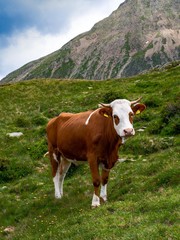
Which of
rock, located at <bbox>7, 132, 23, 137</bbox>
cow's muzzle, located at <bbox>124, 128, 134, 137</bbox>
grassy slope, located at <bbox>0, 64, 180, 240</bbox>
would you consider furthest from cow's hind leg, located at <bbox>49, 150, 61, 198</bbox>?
rock, located at <bbox>7, 132, 23, 137</bbox>

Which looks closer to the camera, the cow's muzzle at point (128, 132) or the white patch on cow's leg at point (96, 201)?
the cow's muzzle at point (128, 132)

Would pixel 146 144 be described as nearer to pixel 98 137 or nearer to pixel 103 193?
pixel 103 193

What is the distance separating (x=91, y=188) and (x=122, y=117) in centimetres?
607

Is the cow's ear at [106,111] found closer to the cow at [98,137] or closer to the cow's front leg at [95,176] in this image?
the cow at [98,137]

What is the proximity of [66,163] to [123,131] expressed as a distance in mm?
5817

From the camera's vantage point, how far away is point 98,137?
639 inches

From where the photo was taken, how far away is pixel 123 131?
14617mm

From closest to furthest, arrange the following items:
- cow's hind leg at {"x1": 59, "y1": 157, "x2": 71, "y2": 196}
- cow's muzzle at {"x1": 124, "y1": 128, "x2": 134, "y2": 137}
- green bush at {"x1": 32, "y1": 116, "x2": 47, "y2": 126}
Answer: cow's muzzle at {"x1": 124, "y1": 128, "x2": 134, "y2": 137}
cow's hind leg at {"x1": 59, "y1": 157, "x2": 71, "y2": 196}
green bush at {"x1": 32, "y1": 116, "x2": 47, "y2": 126}

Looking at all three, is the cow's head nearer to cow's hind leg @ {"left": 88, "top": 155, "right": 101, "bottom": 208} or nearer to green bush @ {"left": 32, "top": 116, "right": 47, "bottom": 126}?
cow's hind leg @ {"left": 88, "top": 155, "right": 101, "bottom": 208}

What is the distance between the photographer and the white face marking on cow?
1456 centimetres

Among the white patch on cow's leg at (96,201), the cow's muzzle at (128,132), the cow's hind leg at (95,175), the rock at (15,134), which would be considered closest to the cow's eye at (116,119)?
the cow's muzzle at (128,132)

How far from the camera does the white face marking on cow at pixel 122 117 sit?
1456 centimetres

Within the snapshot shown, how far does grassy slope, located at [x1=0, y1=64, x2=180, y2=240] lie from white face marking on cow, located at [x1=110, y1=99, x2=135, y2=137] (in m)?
2.79

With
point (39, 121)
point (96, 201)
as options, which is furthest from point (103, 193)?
point (39, 121)
